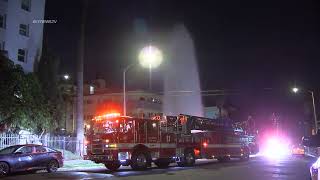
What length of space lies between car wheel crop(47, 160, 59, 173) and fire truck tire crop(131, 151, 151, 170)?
384cm

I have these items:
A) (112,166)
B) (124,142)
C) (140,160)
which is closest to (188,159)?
(140,160)

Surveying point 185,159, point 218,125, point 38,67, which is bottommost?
point 185,159

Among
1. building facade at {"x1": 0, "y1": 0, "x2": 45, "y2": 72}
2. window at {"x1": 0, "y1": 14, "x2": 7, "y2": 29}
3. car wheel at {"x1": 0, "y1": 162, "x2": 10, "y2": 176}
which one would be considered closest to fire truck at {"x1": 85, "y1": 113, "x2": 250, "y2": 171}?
car wheel at {"x1": 0, "y1": 162, "x2": 10, "y2": 176}

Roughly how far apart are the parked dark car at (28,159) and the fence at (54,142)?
6.47 meters

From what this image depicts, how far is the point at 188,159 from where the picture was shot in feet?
96.2

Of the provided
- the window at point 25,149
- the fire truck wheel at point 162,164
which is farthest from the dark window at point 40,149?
the fire truck wheel at point 162,164

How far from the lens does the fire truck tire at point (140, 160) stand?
25000mm

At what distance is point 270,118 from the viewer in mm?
78000

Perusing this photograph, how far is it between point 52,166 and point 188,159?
28.9 feet

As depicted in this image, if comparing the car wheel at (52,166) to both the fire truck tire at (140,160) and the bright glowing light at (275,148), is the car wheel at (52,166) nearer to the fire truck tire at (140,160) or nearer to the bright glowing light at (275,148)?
the fire truck tire at (140,160)

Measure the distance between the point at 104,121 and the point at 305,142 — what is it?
12341 mm

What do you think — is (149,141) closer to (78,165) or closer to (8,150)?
(78,165)

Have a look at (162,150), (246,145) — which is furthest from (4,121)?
(246,145)

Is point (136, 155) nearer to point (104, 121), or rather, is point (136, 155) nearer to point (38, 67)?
point (104, 121)
